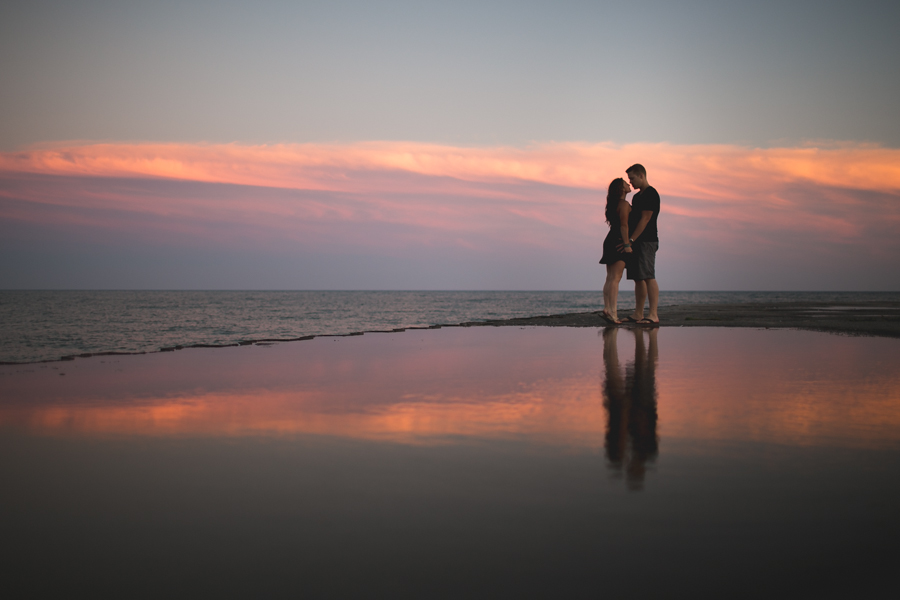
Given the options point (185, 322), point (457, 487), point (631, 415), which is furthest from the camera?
point (185, 322)

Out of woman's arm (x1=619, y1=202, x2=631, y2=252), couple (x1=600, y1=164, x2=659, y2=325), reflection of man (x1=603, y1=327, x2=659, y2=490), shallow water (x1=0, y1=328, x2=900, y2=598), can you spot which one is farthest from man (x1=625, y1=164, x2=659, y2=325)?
shallow water (x1=0, y1=328, x2=900, y2=598)

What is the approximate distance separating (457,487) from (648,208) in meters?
7.57

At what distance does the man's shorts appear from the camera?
8.45 meters

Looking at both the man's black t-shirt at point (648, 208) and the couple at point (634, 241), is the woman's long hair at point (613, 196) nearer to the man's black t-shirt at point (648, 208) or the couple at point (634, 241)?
the couple at point (634, 241)

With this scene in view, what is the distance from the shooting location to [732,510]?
157cm

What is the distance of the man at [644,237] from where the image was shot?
27.8 ft

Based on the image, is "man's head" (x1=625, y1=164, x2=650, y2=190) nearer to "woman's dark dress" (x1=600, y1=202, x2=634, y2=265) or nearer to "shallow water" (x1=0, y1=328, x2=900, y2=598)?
"woman's dark dress" (x1=600, y1=202, x2=634, y2=265)

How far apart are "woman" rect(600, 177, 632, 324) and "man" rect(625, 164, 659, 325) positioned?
5.8 inches

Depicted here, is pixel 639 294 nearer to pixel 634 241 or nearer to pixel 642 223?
pixel 634 241

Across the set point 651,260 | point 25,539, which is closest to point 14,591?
point 25,539

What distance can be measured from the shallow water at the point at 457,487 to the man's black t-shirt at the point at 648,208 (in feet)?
16.3

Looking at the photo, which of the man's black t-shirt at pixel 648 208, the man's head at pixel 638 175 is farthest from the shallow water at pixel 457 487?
the man's head at pixel 638 175

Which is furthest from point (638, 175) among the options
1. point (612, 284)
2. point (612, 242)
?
point (612, 284)

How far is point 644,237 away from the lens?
8.54 meters
